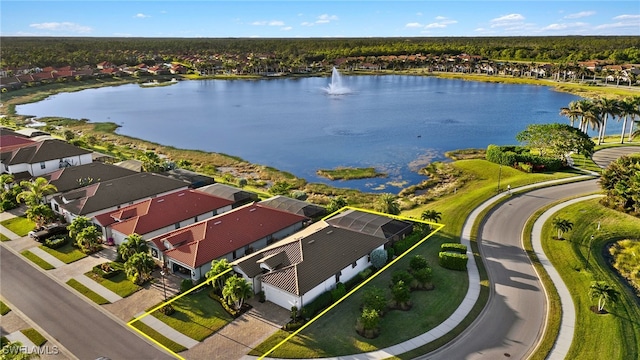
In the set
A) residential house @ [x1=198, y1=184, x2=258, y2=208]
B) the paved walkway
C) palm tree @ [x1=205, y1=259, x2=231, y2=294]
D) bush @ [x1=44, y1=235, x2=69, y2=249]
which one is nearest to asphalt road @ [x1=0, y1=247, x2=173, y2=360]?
bush @ [x1=44, y1=235, x2=69, y2=249]

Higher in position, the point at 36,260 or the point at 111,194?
the point at 111,194

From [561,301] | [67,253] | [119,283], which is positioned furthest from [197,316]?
[561,301]

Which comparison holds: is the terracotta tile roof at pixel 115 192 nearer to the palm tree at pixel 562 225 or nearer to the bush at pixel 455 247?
the bush at pixel 455 247

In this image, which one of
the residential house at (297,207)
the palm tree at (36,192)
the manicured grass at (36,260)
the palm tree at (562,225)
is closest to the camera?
the manicured grass at (36,260)

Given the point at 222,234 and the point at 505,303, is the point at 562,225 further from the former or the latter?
the point at 222,234

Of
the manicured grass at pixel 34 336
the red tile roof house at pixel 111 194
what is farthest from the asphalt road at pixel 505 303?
the red tile roof house at pixel 111 194

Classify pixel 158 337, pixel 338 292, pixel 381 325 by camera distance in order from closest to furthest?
pixel 158 337, pixel 381 325, pixel 338 292
